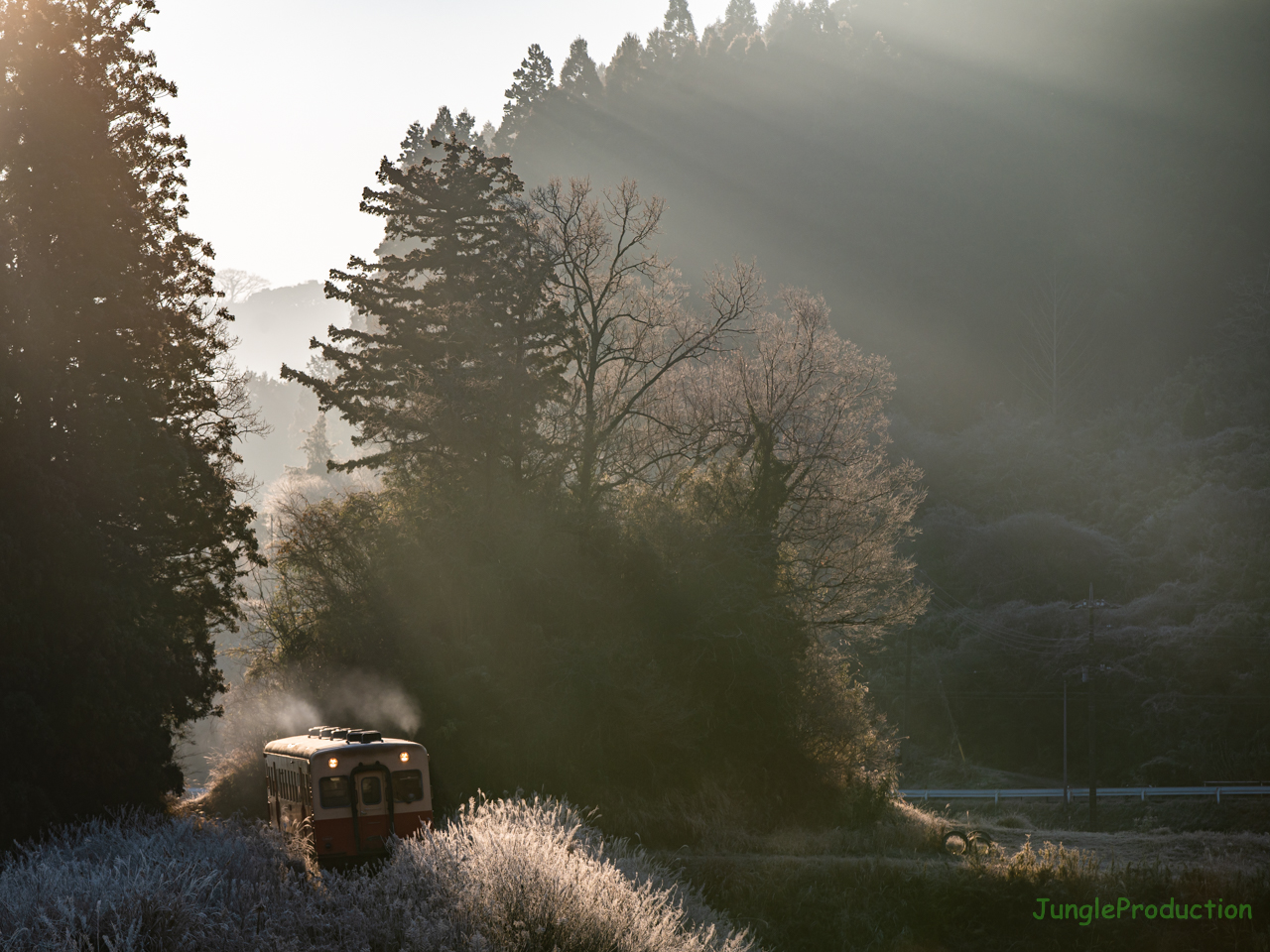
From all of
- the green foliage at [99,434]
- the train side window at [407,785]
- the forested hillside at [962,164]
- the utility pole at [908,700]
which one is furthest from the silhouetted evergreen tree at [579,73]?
the train side window at [407,785]

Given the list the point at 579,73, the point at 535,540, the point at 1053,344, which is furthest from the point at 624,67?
the point at 535,540

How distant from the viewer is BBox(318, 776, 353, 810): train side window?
50.8 ft

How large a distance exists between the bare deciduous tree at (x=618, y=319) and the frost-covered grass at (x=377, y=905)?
20.6m

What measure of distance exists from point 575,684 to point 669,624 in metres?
3.52

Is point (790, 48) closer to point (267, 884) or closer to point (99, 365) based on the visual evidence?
point (99, 365)

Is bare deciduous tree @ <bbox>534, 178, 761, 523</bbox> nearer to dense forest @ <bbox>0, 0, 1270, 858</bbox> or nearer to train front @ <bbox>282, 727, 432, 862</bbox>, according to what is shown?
dense forest @ <bbox>0, 0, 1270, 858</bbox>

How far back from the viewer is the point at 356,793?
15.7 m

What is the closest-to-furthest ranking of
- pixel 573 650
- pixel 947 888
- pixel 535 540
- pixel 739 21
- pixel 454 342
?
pixel 947 888, pixel 573 650, pixel 535 540, pixel 454 342, pixel 739 21

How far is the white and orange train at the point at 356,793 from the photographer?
50.6 ft

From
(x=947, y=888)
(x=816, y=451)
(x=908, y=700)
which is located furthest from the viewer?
(x=908, y=700)

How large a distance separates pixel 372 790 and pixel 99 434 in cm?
1177

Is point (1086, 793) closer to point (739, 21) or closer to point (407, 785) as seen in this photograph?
point (407, 785)

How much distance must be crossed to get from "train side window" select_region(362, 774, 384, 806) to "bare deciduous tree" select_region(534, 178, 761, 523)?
1644 centimetres

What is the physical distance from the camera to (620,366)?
36.3m
